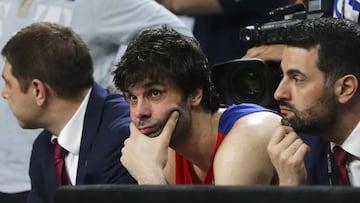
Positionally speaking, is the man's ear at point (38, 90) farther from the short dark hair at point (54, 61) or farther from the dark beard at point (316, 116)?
the dark beard at point (316, 116)

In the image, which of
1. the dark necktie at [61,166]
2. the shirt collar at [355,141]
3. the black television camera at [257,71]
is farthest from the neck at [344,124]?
the dark necktie at [61,166]

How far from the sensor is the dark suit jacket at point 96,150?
8.70 ft

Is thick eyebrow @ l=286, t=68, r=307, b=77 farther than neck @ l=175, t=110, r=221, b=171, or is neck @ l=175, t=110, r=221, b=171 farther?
neck @ l=175, t=110, r=221, b=171

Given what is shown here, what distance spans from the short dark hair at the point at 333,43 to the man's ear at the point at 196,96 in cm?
30

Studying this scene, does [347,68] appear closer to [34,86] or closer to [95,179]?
[95,179]

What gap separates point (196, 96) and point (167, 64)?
123 mm

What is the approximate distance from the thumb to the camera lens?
0.83 ft

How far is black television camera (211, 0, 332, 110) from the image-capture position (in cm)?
245

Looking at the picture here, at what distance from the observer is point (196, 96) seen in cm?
243

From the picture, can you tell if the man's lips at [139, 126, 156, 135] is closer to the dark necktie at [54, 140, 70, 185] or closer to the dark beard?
the dark beard

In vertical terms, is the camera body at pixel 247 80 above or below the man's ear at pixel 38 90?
above

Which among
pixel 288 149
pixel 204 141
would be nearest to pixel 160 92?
pixel 204 141

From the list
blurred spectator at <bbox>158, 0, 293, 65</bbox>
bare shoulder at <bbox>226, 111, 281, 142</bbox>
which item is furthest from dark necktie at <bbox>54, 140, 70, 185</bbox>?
blurred spectator at <bbox>158, 0, 293, 65</bbox>

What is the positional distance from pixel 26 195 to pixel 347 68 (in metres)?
1.36
